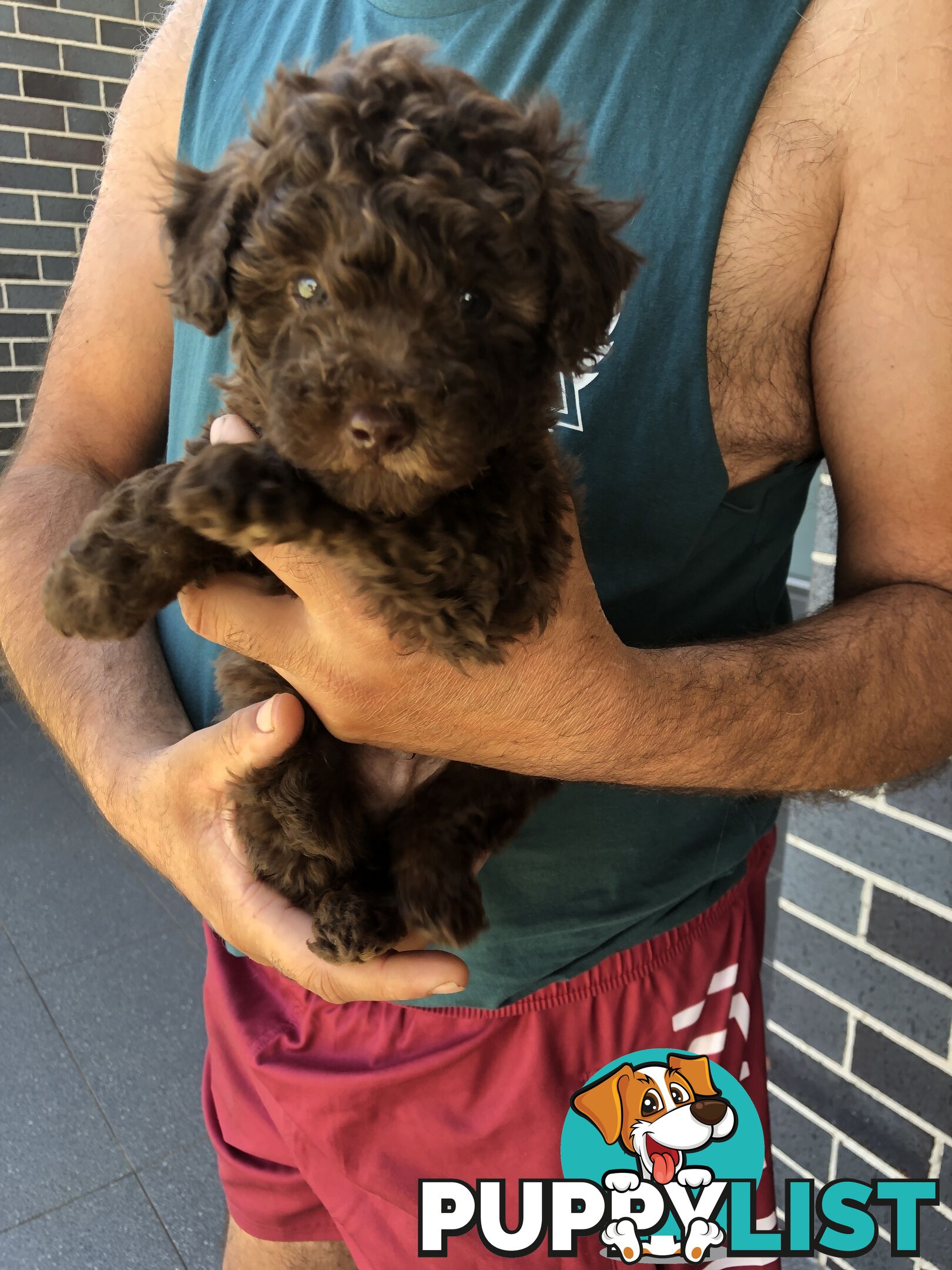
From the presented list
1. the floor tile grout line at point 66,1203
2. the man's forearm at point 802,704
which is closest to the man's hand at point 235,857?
the man's forearm at point 802,704

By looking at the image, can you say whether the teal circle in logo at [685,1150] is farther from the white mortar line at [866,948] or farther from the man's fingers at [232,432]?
Result: the man's fingers at [232,432]

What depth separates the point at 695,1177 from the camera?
7.34 ft

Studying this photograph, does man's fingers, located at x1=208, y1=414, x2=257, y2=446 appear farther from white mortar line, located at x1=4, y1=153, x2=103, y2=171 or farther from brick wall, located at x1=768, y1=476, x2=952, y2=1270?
white mortar line, located at x1=4, y1=153, x2=103, y2=171

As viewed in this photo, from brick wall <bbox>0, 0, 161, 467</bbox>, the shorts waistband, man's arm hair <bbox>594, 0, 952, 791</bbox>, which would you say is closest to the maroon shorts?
the shorts waistband

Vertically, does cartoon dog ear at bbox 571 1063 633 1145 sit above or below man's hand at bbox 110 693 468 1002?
below

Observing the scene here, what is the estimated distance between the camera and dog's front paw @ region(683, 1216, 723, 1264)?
7.07ft

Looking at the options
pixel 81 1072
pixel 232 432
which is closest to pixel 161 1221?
pixel 81 1072

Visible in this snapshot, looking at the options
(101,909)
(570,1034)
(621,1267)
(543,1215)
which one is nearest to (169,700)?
(570,1034)

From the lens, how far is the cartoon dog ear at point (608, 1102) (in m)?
2.08

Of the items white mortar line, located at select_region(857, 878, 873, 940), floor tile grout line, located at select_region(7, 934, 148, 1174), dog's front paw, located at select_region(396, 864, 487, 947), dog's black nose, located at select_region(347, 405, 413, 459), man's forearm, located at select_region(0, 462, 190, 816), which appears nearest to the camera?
dog's black nose, located at select_region(347, 405, 413, 459)

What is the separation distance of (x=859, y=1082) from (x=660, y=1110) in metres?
1.65

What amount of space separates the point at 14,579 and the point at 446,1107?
1.47 metres

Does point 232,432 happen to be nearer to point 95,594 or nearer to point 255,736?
point 95,594

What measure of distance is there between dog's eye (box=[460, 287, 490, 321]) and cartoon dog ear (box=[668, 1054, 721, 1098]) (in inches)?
65.2
